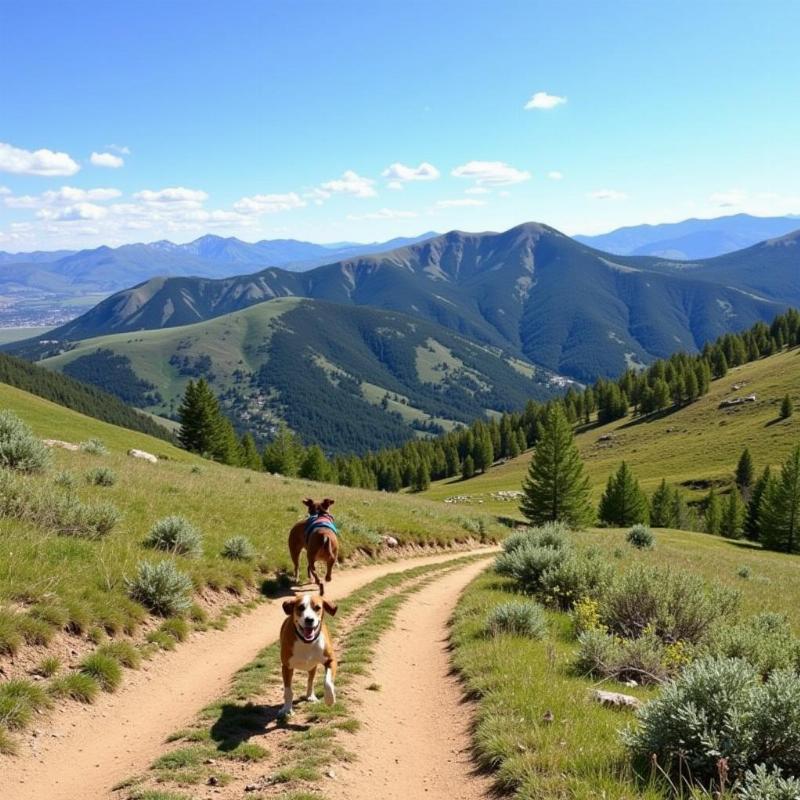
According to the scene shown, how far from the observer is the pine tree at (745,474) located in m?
98.1

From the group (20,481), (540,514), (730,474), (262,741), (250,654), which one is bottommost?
(730,474)

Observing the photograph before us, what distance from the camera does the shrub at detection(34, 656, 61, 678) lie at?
8719 millimetres

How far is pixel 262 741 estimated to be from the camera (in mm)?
7680

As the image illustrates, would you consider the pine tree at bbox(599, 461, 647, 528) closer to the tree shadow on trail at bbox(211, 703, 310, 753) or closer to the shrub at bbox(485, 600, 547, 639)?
the shrub at bbox(485, 600, 547, 639)

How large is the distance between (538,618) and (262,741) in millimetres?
6917

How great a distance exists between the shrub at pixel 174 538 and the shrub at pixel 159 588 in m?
2.25

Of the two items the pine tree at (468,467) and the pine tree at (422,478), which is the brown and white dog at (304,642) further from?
the pine tree at (468,467)

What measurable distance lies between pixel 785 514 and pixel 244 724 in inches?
3039

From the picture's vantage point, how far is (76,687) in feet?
28.5

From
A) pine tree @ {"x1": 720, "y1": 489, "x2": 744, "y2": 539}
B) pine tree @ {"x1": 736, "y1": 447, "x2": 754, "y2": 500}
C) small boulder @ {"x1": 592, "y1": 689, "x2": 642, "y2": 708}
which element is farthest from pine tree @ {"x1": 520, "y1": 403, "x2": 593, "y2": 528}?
pine tree @ {"x1": 736, "y1": 447, "x2": 754, "y2": 500}

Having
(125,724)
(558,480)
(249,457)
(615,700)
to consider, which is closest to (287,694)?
(125,724)

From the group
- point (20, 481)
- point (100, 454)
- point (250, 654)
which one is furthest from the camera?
point (100, 454)

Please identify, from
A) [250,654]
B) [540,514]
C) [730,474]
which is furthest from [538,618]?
[730,474]

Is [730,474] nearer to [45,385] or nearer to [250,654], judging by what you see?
[250,654]
